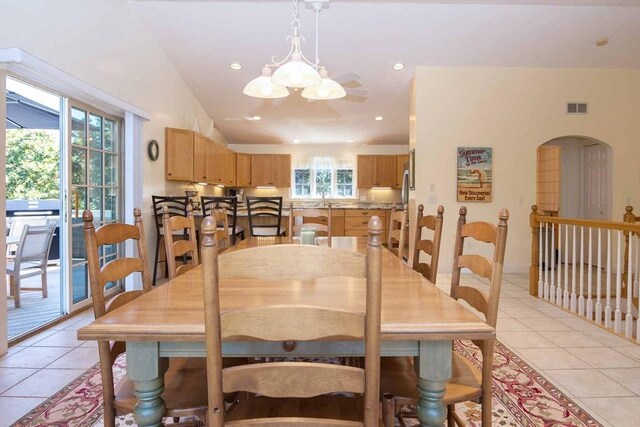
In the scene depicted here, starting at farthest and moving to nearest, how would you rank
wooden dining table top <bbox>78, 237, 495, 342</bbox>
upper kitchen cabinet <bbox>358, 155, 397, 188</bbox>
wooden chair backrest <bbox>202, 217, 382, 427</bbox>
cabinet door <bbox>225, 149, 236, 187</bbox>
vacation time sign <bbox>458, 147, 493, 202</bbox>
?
1. upper kitchen cabinet <bbox>358, 155, 397, 188</bbox>
2. cabinet door <bbox>225, 149, 236, 187</bbox>
3. vacation time sign <bbox>458, 147, 493, 202</bbox>
4. wooden dining table top <bbox>78, 237, 495, 342</bbox>
5. wooden chair backrest <bbox>202, 217, 382, 427</bbox>

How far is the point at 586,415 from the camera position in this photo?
1.82 metres

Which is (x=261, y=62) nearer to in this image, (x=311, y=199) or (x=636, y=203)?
(x=311, y=199)

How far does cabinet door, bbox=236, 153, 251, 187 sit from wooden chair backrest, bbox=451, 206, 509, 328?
7.13 meters

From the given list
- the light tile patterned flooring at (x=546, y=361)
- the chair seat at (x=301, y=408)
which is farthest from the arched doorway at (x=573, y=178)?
the chair seat at (x=301, y=408)

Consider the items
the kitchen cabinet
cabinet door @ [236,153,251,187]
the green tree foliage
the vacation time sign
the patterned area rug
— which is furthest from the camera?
cabinet door @ [236,153,251,187]

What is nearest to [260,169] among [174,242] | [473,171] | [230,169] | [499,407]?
[230,169]

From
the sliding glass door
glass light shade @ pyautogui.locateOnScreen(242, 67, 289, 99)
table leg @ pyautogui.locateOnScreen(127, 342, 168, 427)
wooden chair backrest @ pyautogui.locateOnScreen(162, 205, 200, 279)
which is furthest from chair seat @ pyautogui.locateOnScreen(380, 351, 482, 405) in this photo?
the sliding glass door

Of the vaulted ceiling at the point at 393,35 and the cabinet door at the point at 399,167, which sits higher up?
the vaulted ceiling at the point at 393,35

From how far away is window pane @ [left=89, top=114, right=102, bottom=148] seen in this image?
12.3 ft

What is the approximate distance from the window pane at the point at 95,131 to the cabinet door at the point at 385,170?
5.84 metres

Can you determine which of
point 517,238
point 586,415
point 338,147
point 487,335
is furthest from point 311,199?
point 487,335

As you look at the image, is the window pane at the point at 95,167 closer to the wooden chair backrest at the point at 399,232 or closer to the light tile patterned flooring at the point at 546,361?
the light tile patterned flooring at the point at 546,361

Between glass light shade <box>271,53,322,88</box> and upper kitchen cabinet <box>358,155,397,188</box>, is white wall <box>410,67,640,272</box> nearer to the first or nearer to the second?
glass light shade <box>271,53,322,88</box>

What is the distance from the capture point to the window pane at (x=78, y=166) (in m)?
3.43
